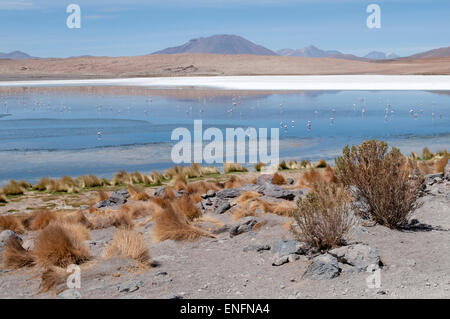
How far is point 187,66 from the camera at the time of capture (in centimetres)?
7856

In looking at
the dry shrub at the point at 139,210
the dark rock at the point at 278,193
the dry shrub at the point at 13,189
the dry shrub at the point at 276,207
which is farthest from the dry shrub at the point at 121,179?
the dry shrub at the point at 276,207

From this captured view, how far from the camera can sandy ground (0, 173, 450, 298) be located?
14.4 ft

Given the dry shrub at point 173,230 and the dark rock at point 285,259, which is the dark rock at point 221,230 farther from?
the dark rock at point 285,259

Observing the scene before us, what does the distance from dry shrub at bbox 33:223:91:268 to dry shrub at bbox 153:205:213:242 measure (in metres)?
0.99

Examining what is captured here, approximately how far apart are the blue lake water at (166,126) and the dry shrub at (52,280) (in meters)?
8.33

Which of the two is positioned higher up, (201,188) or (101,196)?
(201,188)

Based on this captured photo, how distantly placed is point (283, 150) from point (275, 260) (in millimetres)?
10965

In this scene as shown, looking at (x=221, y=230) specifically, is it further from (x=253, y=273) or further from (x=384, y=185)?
(x=384, y=185)

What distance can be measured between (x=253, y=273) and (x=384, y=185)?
6.08ft

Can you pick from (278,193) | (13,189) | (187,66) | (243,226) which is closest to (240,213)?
(243,226)

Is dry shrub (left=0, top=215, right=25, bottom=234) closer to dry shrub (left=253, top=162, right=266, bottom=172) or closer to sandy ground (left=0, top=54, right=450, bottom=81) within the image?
dry shrub (left=253, top=162, right=266, bottom=172)

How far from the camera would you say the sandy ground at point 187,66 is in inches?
2795

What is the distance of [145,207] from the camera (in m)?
8.73
